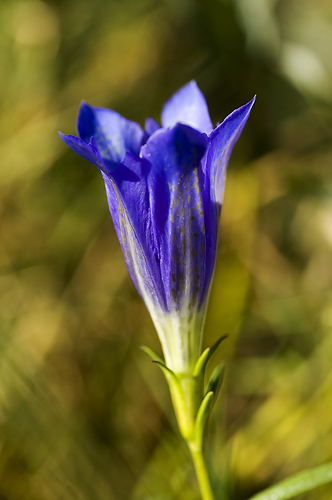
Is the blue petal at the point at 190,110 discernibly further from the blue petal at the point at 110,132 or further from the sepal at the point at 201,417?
the sepal at the point at 201,417

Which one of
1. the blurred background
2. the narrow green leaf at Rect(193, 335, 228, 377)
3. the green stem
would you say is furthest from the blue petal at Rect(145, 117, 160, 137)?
the blurred background

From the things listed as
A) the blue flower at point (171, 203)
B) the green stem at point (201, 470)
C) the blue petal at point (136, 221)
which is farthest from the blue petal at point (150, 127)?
the green stem at point (201, 470)

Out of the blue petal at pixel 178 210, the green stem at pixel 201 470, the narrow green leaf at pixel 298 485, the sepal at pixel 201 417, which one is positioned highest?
the blue petal at pixel 178 210

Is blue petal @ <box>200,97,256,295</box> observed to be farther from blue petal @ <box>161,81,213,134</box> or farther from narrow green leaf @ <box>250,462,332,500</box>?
narrow green leaf @ <box>250,462,332,500</box>

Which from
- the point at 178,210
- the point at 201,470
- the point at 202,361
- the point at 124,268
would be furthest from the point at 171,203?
the point at 124,268

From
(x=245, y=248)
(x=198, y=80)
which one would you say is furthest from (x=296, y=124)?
(x=245, y=248)

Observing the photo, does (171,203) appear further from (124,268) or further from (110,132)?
(124,268)
